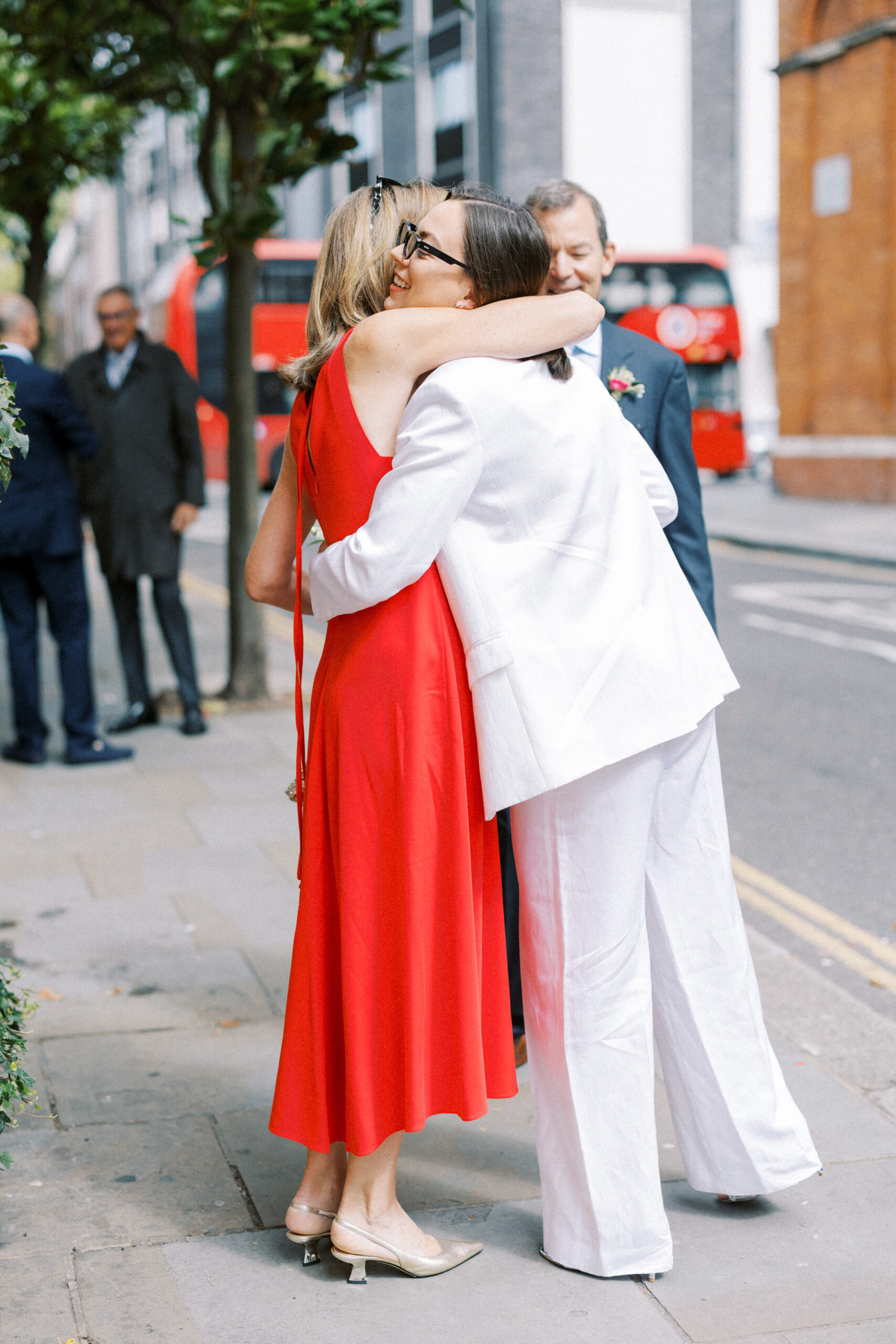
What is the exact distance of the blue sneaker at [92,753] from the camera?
21.9 feet

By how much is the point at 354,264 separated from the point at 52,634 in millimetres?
4627

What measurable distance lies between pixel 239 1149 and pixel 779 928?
7.09 feet

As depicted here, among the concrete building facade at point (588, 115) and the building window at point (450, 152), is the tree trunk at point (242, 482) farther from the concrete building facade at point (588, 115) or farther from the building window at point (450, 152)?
the building window at point (450, 152)

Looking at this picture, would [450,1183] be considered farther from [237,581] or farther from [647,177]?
[647,177]

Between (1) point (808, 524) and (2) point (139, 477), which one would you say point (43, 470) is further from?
(1) point (808, 524)

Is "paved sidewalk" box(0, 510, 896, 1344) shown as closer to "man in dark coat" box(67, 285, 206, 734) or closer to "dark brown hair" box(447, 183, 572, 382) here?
"dark brown hair" box(447, 183, 572, 382)

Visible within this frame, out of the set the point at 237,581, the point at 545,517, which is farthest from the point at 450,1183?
the point at 237,581

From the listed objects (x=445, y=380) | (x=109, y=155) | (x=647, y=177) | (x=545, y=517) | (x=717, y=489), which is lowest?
(x=717, y=489)

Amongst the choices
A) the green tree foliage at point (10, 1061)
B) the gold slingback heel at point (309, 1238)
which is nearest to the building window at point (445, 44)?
the green tree foliage at point (10, 1061)

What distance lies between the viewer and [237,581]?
312 inches

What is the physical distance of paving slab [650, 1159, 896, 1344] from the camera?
2.43 meters

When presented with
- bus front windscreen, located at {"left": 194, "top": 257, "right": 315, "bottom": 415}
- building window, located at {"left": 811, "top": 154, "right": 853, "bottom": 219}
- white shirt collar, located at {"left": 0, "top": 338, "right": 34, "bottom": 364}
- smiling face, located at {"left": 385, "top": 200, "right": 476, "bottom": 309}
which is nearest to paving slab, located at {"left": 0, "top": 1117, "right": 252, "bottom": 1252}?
smiling face, located at {"left": 385, "top": 200, "right": 476, "bottom": 309}

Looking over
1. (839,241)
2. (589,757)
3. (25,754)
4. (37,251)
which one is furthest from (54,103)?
(589,757)

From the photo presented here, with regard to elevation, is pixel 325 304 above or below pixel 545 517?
above
